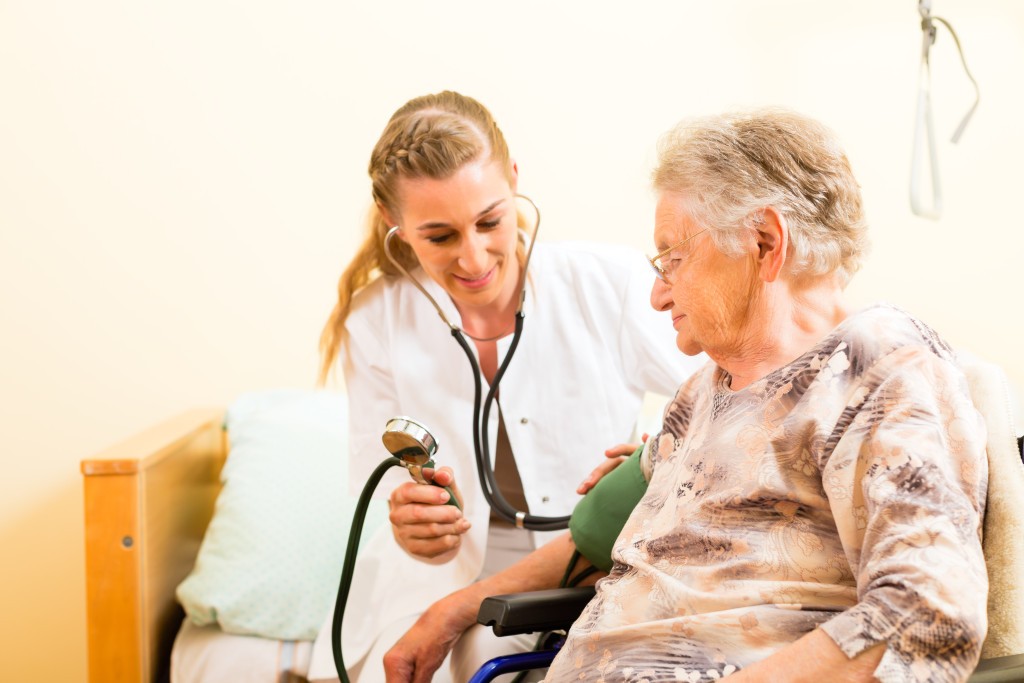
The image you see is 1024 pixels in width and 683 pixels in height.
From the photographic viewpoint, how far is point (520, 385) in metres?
1.68

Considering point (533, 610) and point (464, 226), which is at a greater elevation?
point (464, 226)

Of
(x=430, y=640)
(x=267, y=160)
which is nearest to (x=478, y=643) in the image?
(x=430, y=640)

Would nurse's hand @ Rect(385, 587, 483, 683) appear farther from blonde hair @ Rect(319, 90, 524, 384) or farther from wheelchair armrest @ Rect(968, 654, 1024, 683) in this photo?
wheelchair armrest @ Rect(968, 654, 1024, 683)

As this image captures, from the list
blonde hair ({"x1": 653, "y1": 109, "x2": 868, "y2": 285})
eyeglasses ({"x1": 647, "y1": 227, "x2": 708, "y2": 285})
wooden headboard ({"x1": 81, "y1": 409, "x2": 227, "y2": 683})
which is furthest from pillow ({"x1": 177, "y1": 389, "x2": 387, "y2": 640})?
blonde hair ({"x1": 653, "y1": 109, "x2": 868, "y2": 285})

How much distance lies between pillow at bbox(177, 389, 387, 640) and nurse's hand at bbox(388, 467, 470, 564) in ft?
0.72

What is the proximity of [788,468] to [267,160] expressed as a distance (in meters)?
1.67

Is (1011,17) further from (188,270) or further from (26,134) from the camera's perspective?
(26,134)

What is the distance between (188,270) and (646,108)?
1132 mm

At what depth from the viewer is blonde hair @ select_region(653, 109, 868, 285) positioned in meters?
1.05

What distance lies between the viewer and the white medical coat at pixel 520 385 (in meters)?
1.65

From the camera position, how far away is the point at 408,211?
154 centimetres

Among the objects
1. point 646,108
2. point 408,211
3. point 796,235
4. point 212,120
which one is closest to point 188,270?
point 212,120

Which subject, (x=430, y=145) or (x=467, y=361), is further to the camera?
(x=467, y=361)

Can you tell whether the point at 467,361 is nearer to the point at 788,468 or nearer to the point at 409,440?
the point at 409,440
